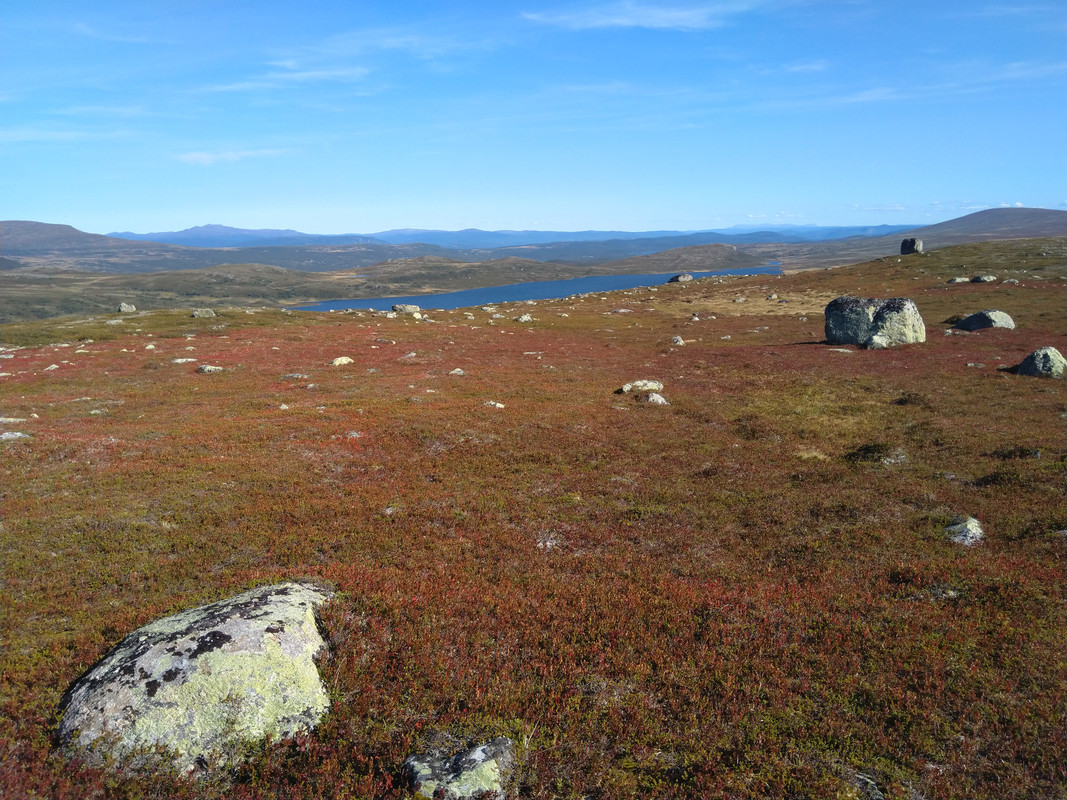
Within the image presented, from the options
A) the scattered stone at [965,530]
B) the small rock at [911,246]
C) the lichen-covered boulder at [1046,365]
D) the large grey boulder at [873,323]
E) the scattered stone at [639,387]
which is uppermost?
the small rock at [911,246]

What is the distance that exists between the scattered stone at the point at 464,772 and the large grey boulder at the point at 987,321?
6601cm

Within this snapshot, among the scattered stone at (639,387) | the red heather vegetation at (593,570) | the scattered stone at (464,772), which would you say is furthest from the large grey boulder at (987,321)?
the scattered stone at (464,772)

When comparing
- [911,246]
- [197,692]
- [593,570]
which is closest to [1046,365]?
[593,570]

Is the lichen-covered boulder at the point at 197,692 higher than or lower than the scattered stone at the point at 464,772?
higher

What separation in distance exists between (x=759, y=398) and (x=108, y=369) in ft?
172

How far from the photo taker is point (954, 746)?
Answer: 744cm

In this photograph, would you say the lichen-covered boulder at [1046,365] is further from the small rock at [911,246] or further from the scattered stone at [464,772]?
the small rock at [911,246]

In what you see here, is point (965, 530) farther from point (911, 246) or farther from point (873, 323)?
point (911, 246)

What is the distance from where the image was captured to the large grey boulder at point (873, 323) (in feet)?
156

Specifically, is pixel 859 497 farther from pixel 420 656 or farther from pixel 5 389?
pixel 5 389

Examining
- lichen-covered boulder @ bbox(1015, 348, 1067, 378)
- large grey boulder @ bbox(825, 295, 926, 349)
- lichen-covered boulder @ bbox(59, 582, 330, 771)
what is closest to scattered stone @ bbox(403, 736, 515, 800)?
lichen-covered boulder @ bbox(59, 582, 330, 771)

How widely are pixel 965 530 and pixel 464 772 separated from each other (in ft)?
52.3

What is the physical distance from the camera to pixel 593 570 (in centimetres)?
1306

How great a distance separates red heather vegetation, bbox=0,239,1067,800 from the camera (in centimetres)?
718
